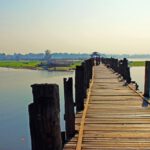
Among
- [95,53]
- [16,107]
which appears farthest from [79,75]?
[95,53]

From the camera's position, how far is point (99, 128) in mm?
8945

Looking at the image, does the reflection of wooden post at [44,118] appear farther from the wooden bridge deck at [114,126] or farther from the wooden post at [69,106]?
the wooden post at [69,106]

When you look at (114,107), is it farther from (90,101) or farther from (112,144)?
(112,144)

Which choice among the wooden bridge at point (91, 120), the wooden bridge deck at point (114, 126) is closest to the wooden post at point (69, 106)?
the wooden bridge at point (91, 120)

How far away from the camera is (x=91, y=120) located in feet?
32.5

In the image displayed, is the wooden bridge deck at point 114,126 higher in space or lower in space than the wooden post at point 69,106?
lower

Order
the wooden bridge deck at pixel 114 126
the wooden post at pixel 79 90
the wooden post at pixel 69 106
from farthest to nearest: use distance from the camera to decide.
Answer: the wooden post at pixel 79 90, the wooden post at pixel 69 106, the wooden bridge deck at pixel 114 126

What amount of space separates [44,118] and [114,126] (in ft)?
17.2

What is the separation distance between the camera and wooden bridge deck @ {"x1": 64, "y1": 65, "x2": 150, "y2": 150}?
7.45 meters

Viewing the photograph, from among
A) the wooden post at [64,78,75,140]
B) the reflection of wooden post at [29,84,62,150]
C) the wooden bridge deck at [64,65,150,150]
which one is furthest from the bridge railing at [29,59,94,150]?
the wooden post at [64,78,75,140]

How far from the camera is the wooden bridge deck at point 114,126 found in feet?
24.4

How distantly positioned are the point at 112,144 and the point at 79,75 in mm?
5192

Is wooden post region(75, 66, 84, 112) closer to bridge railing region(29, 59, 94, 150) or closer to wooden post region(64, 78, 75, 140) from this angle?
wooden post region(64, 78, 75, 140)

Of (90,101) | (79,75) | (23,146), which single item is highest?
(79,75)
